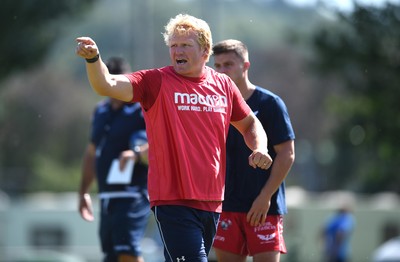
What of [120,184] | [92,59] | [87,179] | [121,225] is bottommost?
[121,225]

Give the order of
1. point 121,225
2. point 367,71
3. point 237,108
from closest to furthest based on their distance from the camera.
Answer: point 237,108 → point 121,225 → point 367,71

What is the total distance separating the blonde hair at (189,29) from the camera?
6.45 metres

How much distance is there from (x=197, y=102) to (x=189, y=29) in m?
0.49

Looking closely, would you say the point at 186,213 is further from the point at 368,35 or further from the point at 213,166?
the point at 368,35

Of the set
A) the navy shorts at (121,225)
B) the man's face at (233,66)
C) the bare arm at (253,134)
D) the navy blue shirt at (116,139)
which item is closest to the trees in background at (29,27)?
the navy blue shirt at (116,139)

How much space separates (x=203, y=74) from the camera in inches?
262

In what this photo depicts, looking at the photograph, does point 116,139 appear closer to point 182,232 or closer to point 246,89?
point 246,89

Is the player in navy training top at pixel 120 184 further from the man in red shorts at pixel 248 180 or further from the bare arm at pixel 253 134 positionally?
the bare arm at pixel 253 134

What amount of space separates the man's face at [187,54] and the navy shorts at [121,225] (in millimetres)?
2952

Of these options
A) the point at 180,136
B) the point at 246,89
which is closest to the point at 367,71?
the point at 246,89

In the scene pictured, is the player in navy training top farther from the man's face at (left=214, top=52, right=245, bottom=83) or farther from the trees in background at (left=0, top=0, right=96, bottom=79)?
the trees in background at (left=0, top=0, right=96, bottom=79)

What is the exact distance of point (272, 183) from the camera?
7488mm

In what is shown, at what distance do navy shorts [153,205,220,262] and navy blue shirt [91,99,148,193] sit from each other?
2.74 m

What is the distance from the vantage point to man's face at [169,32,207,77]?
21.1 ft
